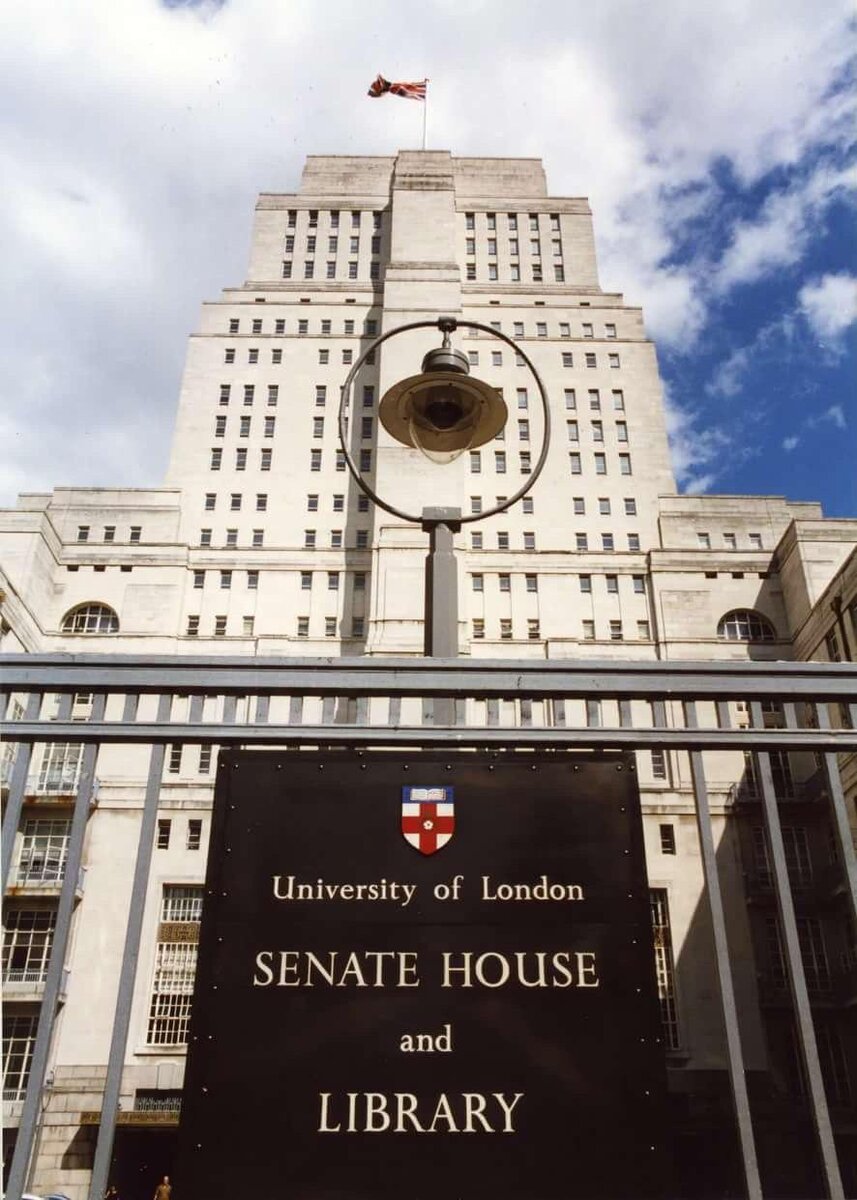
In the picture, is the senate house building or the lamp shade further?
the senate house building

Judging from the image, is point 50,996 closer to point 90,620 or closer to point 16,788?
point 16,788

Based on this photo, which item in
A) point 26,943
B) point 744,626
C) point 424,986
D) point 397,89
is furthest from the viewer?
point 397,89

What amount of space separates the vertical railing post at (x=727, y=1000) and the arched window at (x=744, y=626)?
57715mm

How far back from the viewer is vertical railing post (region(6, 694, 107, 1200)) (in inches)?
141

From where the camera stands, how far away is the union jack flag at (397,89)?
80.2 metres

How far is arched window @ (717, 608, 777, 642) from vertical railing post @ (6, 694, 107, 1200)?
58724 millimetres

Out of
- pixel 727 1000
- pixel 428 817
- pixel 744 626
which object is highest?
pixel 744 626

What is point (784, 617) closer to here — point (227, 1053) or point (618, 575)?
point (618, 575)

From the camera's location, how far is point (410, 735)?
4.24m

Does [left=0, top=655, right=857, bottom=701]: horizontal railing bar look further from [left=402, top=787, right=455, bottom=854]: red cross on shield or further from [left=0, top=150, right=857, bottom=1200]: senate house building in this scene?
[left=0, top=150, right=857, bottom=1200]: senate house building

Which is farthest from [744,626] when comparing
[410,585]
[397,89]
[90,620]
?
[397,89]

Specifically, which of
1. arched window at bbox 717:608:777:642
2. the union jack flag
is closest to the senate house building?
arched window at bbox 717:608:777:642

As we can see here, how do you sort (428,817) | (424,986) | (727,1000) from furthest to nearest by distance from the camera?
(428,817) → (727,1000) → (424,986)

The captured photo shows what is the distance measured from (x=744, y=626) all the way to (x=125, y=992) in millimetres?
60392
